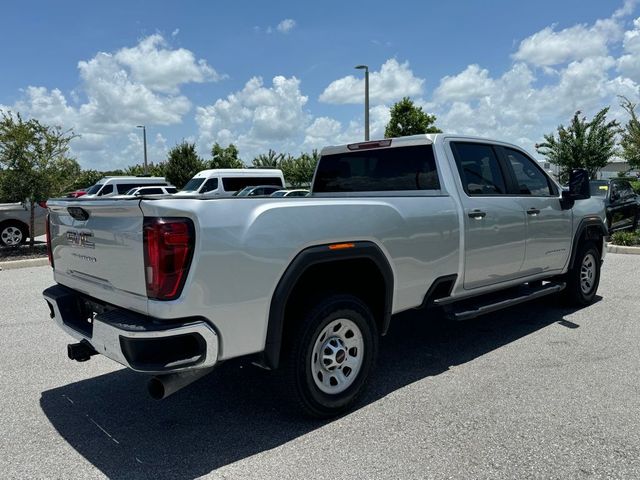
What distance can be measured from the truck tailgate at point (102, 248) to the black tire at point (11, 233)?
35.8ft

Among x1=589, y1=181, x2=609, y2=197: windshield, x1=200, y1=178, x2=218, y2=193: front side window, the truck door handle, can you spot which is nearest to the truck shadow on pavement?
the truck door handle

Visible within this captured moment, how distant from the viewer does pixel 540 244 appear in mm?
5320

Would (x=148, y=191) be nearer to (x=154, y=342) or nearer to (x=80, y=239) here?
(x=80, y=239)

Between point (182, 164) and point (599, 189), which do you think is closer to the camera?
point (599, 189)

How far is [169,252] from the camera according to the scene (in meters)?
2.74

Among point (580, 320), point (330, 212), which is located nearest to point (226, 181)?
point (580, 320)

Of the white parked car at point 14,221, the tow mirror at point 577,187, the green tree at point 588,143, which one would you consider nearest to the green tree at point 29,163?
the white parked car at point 14,221

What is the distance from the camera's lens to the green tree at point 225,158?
150ft

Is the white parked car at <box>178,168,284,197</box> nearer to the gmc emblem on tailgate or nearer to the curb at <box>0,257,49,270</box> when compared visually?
the curb at <box>0,257,49,270</box>

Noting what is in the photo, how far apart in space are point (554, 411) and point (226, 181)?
20.0 metres

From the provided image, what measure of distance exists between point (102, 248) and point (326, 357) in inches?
62.0

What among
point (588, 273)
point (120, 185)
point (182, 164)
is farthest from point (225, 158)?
point (588, 273)

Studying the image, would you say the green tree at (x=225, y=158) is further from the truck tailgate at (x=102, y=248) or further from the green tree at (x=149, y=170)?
the truck tailgate at (x=102, y=248)

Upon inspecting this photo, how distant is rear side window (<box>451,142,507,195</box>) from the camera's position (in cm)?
463
